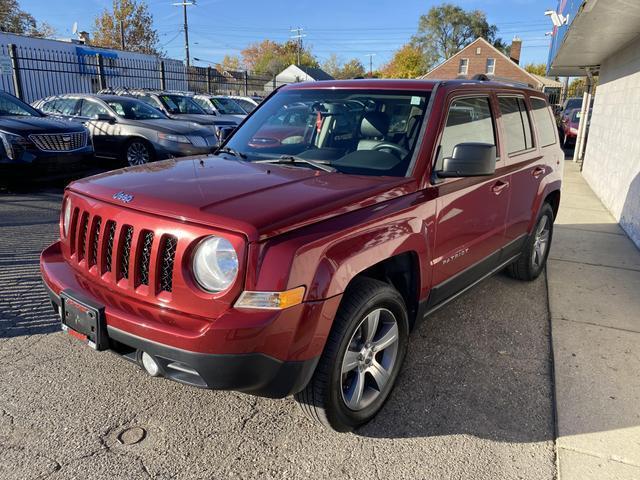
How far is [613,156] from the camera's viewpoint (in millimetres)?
9281

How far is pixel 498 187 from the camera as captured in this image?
3924 millimetres

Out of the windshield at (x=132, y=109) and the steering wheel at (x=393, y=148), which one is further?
the windshield at (x=132, y=109)

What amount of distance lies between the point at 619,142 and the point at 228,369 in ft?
29.8

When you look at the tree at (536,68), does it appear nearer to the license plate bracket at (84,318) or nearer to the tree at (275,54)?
the tree at (275,54)

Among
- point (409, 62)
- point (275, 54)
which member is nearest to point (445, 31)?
point (409, 62)

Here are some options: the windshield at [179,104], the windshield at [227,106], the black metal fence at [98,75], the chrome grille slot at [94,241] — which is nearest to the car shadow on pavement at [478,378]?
the chrome grille slot at [94,241]

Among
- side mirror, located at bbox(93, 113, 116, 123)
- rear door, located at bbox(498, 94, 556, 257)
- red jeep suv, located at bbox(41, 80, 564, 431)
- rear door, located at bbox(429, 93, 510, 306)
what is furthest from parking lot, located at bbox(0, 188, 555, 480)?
side mirror, located at bbox(93, 113, 116, 123)

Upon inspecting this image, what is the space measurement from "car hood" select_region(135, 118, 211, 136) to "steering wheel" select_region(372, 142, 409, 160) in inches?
298

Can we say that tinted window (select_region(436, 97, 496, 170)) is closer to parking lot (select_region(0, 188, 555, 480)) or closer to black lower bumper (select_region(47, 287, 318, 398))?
parking lot (select_region(0, 188, 555, 480))

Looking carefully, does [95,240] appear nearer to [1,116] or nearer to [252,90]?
[1,116]

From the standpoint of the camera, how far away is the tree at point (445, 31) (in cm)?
7519

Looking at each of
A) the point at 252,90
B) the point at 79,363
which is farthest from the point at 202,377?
the point at 252,90

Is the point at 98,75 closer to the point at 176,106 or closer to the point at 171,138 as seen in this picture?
the point at 176,106

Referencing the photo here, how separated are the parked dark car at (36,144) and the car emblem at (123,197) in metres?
6.45
